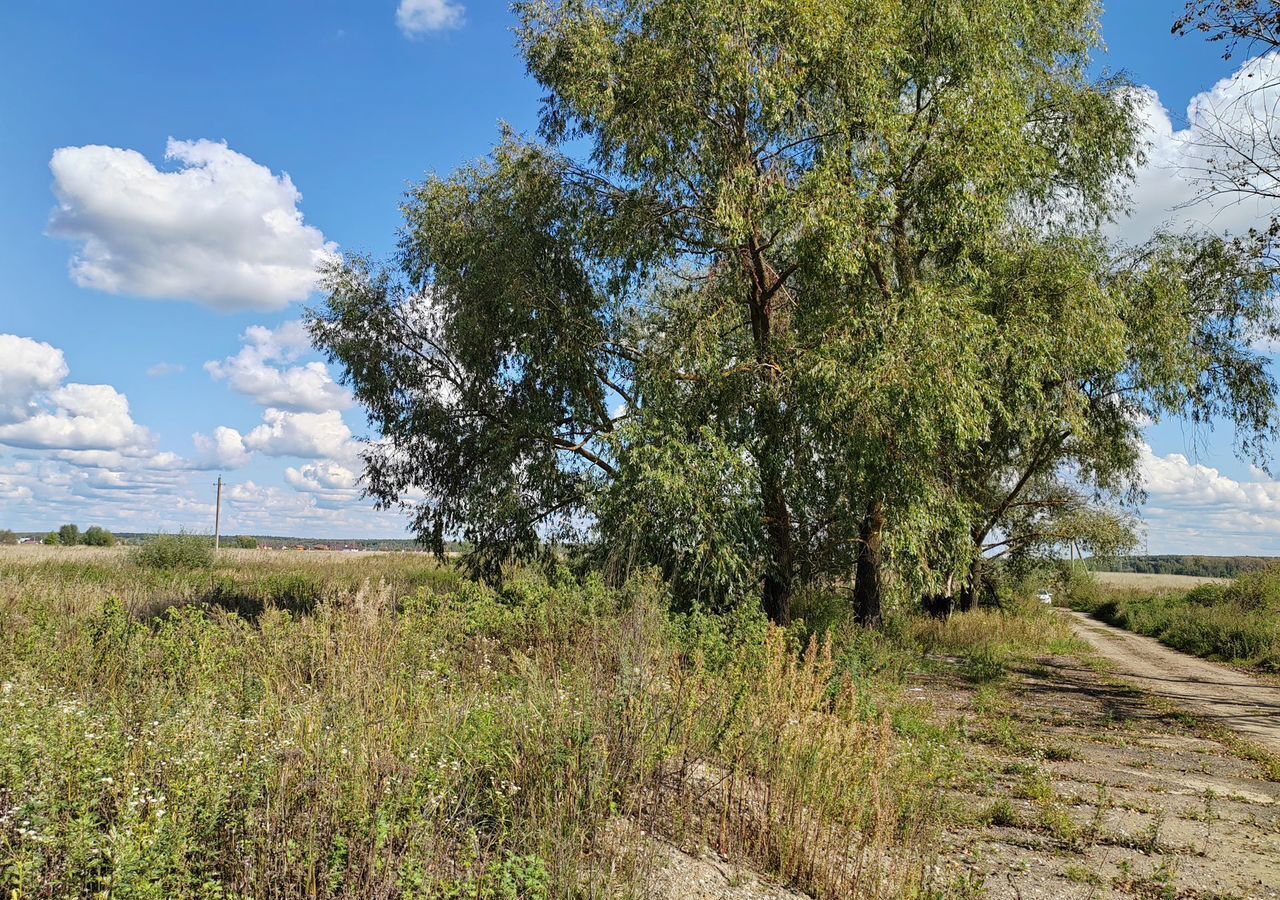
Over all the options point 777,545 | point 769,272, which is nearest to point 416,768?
point 777,545

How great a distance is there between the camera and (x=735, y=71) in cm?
1232

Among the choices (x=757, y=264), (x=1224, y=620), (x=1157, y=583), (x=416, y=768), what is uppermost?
(x=757, y=264)

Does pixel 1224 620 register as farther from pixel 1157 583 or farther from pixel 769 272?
pixel 1157 583

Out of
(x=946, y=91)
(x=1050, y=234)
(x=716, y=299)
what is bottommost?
(x=716, y=299)

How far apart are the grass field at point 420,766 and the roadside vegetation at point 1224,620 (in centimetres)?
1430

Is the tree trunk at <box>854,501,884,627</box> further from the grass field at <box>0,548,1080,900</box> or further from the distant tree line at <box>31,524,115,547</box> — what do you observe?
the distant tree line at <box>31,524,115,547</box>

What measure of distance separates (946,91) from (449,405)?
1129cm

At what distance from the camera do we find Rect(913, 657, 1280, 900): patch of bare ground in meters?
5.63

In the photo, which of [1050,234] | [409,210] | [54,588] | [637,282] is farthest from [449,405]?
[1050,234]

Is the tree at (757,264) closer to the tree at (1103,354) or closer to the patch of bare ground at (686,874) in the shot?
the tree at (1103,354)

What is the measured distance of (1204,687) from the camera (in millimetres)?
15023

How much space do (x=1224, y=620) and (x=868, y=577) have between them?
35.2ft

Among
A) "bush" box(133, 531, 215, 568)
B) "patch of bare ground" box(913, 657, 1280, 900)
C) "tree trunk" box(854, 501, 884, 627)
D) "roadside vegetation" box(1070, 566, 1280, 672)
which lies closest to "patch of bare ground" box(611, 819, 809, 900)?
"patch of bare ground" box(913, 657, 1280, 900)

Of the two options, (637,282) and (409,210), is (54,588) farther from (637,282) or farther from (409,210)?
(637,282)
